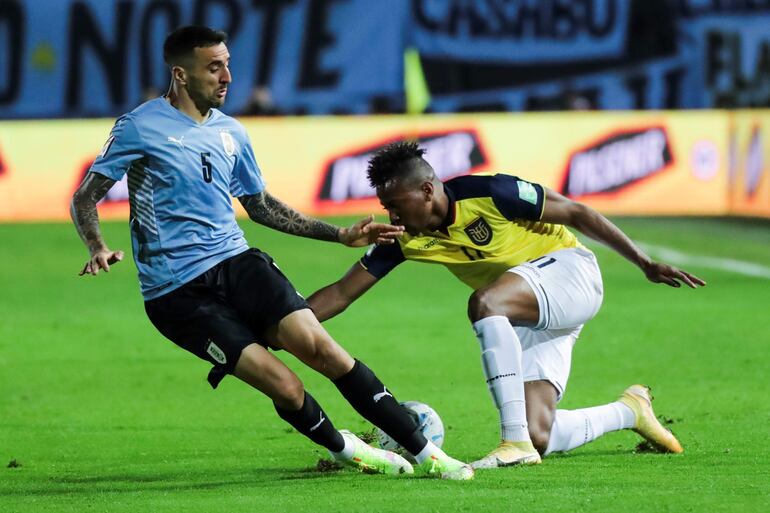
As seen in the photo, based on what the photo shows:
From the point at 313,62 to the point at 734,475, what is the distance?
21678 millimetres

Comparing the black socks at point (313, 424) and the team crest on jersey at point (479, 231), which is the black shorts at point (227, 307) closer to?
the black socks at point (313, 424)

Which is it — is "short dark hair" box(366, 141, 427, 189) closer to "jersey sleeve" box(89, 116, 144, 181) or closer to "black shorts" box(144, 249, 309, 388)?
Result: "black shorts" box(144, 249, 309, 388)

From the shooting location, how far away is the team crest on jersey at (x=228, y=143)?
693cm

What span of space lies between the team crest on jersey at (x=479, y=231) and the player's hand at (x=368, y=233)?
2.15 ft

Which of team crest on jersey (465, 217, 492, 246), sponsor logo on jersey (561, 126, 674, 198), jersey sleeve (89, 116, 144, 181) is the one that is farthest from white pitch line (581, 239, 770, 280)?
jersey sleeve (89, 116, 144, 181)

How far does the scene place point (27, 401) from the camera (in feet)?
31.8

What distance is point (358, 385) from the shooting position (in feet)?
21.9

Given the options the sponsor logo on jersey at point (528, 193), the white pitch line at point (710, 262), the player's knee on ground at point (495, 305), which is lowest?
the white pitch line at point (710, 262)

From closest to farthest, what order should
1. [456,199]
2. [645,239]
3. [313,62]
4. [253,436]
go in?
[456,199]
[253,436]
[645,239]
[313,62]

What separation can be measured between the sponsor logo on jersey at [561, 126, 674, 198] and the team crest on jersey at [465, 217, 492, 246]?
1635cm

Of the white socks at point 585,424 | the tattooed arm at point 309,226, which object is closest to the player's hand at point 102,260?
the tattooed arm at point 309,226

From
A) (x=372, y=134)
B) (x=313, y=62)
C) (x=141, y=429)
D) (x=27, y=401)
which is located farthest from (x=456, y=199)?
(x=313, y=62)

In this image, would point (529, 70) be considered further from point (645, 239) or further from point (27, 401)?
point (27, 401)

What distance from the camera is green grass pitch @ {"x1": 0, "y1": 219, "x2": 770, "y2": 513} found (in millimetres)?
6332
